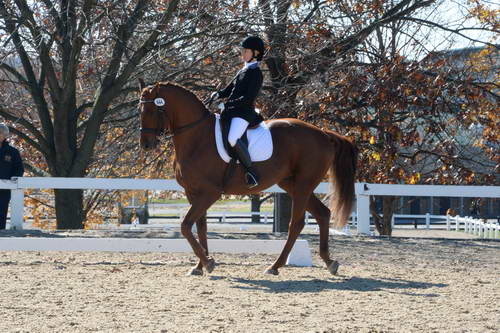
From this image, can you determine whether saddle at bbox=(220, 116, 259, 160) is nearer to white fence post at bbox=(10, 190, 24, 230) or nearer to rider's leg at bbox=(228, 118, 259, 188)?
rider's leg at bbox=(228, 118, 259, 188)

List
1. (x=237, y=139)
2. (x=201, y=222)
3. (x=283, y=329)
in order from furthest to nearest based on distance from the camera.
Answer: (x=201, y=222)
(x=237, y=139)
(x=283, y=329)

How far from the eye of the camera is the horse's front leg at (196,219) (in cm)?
806

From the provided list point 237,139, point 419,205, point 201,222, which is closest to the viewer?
point 237,139

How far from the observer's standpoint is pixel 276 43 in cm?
1421

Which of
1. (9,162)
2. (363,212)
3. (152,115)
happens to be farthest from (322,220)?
(9,162)

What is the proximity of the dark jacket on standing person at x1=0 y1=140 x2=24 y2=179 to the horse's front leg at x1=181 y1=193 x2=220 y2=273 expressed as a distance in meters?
5.20

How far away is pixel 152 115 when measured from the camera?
8.16 metres

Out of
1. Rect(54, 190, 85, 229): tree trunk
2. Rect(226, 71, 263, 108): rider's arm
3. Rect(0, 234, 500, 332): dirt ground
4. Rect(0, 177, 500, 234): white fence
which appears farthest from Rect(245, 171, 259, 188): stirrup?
Rect(54, 190, 85, 229): tree trunk

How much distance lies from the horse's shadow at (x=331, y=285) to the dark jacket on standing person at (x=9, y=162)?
584cm

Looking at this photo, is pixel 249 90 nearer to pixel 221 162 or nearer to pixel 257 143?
pixel 257 143

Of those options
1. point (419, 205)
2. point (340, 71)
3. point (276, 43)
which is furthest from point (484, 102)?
point (419, 205)

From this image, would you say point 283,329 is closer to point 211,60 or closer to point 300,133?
point 300,133

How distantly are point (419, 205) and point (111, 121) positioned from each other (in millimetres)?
28550

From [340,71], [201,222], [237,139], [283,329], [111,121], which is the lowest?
[283,329]
